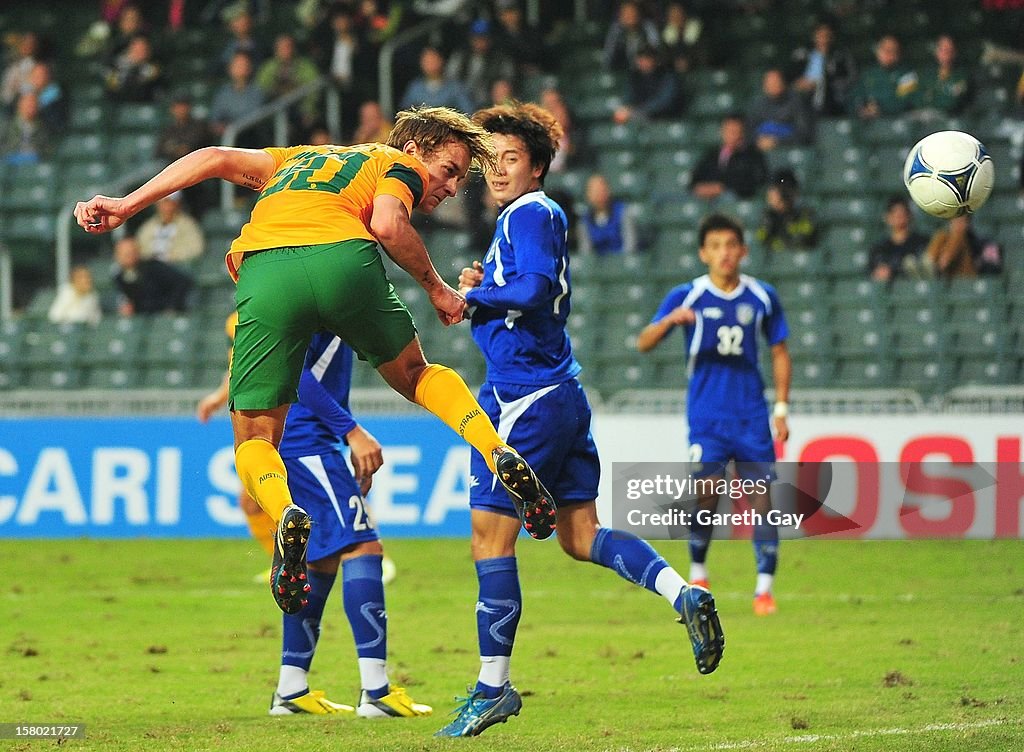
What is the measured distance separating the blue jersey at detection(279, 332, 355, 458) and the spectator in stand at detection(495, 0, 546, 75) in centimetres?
1184

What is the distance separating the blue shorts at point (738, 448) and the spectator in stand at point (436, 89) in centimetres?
814

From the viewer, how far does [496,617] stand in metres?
5.96

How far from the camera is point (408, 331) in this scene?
5676 millimetres

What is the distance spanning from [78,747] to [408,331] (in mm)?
1823

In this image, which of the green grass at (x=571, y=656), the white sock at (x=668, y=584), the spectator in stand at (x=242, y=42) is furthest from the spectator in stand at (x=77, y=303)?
the white sock at (x=668, y=584)

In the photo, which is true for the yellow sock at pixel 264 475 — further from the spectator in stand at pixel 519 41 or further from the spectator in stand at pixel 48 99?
the spectator in stand at pixel 48 99

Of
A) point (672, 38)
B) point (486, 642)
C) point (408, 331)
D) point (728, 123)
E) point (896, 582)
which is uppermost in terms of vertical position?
point (672, 38)

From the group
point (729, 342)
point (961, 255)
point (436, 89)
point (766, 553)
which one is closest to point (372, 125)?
point (436, 89)

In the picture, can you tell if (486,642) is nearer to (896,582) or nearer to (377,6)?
(896,582)

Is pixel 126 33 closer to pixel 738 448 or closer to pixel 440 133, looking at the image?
pixel 738 448

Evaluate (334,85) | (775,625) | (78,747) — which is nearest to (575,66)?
(334,85)

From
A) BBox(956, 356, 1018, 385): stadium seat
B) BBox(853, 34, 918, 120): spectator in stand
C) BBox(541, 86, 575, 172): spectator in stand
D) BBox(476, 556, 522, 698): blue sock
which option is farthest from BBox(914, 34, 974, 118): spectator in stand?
BBox(476, 556, 522, 698): blue sock

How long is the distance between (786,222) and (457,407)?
1062cm

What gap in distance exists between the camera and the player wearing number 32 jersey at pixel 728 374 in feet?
31.7
